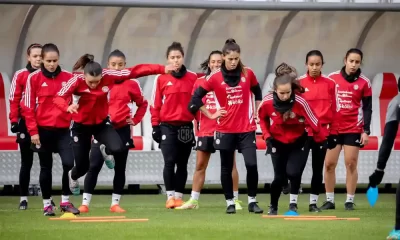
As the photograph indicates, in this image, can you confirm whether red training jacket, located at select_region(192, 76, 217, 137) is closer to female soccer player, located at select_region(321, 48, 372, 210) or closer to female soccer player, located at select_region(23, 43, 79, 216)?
female soccer player, located at select_region(321, 48, 372, 210)

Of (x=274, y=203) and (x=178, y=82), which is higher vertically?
(x=178, y=82)

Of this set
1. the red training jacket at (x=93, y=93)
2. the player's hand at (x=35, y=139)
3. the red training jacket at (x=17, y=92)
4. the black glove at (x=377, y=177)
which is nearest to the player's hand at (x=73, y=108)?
the red training jacket at (x=93, y=93)

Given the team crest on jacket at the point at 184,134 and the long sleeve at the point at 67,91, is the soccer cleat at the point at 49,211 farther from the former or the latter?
the team crest on jacket at the point at 184,134

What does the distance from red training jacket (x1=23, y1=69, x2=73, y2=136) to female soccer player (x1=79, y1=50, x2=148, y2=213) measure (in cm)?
83

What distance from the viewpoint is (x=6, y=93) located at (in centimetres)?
2156

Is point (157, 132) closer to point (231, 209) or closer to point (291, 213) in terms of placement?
point (231, 209)

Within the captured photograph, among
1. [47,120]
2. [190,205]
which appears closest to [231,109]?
[190,205]

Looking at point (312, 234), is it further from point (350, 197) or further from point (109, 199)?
point (109, 199)

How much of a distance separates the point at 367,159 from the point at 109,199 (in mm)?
5117

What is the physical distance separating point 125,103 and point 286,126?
326cm

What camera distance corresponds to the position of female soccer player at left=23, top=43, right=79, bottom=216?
15047 millimetres

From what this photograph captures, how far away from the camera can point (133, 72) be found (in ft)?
48.9

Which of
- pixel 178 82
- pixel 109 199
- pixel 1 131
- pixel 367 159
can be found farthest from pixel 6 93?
pixel 367 159

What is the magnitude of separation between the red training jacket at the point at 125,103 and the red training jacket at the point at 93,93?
1479mm
